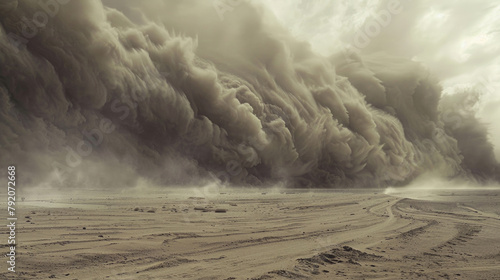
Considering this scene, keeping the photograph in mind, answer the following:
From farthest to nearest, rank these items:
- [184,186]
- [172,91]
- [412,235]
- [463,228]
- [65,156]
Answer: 1. [172,91]
2. [184,186]
3. [65,156]
4. [463,228]
5. [412,235]

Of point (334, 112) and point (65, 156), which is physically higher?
point (334, 112)

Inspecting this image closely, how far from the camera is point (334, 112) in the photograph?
4516 centimetres

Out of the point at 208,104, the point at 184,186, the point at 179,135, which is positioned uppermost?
the point at 208,104

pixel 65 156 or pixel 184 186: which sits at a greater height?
pixel 65 156

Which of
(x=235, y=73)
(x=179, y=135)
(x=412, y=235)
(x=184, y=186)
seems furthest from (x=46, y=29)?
(x=412, y=235)

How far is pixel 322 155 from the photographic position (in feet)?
140

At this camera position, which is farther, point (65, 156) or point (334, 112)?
point (334, 112)

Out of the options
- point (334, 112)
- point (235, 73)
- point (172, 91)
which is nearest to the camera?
point (172, 91)

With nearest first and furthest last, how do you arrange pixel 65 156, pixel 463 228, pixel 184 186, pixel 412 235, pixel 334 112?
pixel 412 235
pixel 463 228
pixel 65 156
pixel 184 186
pixel 334 112

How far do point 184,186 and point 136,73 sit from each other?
399 inches

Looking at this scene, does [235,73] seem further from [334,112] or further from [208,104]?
[334,112]

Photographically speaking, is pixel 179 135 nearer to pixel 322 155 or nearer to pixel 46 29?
pixel 46 29

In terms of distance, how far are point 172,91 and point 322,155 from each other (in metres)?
20.7

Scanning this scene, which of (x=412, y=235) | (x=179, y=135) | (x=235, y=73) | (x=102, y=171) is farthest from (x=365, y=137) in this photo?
(x=412, y=235)
